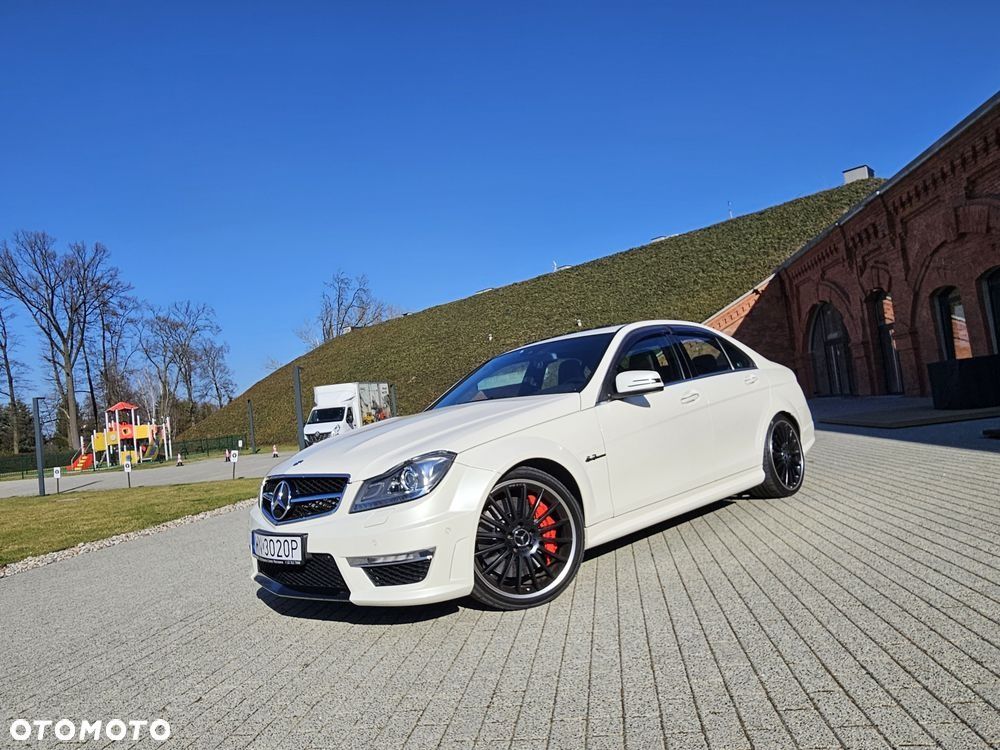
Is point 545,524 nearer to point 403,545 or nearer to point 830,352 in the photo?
point 403,545

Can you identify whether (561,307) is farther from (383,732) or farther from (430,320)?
(383,732)

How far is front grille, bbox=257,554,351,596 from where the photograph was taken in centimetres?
355

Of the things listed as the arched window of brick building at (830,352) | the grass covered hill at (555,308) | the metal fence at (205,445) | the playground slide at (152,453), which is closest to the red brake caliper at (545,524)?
the arched window of brick building at (830,352)

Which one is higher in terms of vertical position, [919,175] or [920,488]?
[919,175]

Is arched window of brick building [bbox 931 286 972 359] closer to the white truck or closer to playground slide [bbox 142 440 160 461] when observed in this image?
the white truck

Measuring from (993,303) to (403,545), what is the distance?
16.4 meters

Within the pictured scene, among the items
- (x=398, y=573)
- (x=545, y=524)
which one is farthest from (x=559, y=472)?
(x=398, y=573)

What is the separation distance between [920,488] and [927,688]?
4.21 m

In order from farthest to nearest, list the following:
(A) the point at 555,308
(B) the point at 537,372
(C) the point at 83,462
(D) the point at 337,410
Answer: (A) the point at 555,308 < (C) the point at 83,462 < (D) the point at 337,410 < (B) the point at 537,372

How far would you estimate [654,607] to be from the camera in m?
3.64

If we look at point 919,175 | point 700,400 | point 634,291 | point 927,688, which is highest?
point 634,291

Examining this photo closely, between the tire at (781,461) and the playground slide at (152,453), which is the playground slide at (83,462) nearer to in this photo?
the playground slide at (152,453)

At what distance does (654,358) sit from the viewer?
5.15m

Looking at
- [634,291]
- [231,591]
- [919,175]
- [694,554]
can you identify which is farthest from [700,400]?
[634,291]
